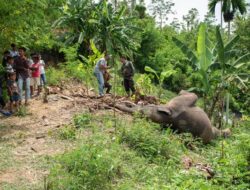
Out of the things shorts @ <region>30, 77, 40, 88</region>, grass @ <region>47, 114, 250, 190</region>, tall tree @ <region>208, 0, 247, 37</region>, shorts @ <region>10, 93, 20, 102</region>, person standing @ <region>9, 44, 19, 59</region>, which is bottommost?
grass @ <region>47, 114, 250, 190</region>

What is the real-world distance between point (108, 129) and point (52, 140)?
1.54 m

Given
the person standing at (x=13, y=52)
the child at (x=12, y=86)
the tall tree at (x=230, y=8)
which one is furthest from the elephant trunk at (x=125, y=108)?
the tall tree at (x=230, y=8)

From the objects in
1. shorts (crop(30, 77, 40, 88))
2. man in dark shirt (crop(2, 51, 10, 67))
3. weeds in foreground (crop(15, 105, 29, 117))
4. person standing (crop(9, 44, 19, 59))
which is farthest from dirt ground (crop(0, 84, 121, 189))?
person standing (crop(9, 44, 19, 59))

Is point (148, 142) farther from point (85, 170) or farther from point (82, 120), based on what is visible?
point (85, 170)

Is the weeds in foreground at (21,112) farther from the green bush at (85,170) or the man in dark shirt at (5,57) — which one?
the green bush at (85,170)

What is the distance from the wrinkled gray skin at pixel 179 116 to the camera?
11.5 metres

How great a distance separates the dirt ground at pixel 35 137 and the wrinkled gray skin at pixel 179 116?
1201 millimetres

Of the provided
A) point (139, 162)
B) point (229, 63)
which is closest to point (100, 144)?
point (139, 162)

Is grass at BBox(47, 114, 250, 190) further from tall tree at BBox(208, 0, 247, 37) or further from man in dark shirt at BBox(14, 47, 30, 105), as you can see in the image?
tall tree at BBox(208, 0, 247, 37)

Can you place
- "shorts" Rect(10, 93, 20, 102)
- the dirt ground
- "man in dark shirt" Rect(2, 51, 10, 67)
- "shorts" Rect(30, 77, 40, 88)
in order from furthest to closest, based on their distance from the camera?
"shorts" Rect(30, 77, 40, 88)
"shorts" Rect(10, 93, 20, 102)
"man in dark shirt" Rect(2, 51, 10, 67)
the dirt ground

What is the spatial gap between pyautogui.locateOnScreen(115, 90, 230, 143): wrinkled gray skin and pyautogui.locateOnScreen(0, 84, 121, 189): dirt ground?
1.20 metres

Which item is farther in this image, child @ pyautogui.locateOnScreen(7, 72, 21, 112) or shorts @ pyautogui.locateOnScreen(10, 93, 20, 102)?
shorts @ pyautogui.locateOnScreen(10, 93, 20, 102)

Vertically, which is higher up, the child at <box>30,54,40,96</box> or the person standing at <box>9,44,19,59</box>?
the person standing at <box>9,44,19,59</box>

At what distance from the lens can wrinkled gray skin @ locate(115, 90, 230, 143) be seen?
1149 cm
